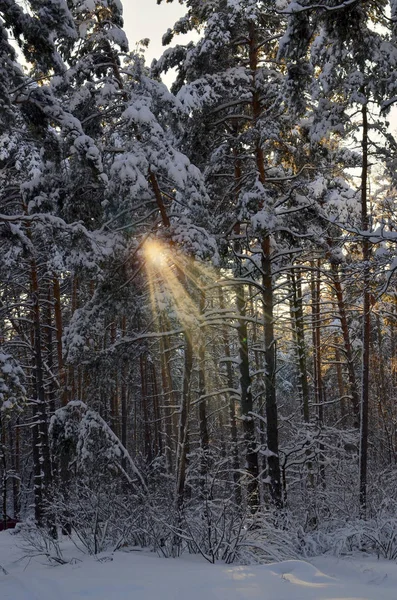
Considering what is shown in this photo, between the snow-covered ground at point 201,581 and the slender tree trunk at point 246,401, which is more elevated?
the slender tree trunk at point 246,401

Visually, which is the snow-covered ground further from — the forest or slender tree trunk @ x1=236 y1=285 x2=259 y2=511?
slender tree trunk @ x1=236 y1=285 x2=259 y2=511

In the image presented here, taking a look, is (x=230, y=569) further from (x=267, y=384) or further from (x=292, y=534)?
(x=267, y=384)

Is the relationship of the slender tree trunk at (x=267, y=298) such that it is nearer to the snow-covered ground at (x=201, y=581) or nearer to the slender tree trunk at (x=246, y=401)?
the slender tree trunk at (x=246, y=401)

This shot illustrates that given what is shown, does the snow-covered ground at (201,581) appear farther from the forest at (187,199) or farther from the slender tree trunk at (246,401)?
the slender tree trunk at (246,401)

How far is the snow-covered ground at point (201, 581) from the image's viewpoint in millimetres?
4504

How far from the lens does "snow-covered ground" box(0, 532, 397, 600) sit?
14.8 feet

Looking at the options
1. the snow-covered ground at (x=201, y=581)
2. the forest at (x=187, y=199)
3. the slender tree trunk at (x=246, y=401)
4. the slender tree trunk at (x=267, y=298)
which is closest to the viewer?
the snow-covered ground at (x=201, y=581)

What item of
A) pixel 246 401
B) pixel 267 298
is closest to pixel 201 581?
pixel 267 298

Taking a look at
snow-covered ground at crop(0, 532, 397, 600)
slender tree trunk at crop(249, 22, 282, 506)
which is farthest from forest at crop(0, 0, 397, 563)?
snow-covered ground at crop(0, 532, 397, 600)

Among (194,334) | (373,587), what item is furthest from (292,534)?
(194,334)

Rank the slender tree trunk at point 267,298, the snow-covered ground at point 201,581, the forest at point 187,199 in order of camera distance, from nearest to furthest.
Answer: the snow-covered ground at point 201,581, the forest at point 187,199, the slender tree trunk at point 267,298

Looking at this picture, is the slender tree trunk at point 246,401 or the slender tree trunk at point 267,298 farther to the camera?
the slender tree trunk at point 246,401

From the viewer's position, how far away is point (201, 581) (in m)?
5.00

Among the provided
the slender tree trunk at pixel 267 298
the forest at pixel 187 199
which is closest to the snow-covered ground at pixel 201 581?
the forest at pixel 187 199
